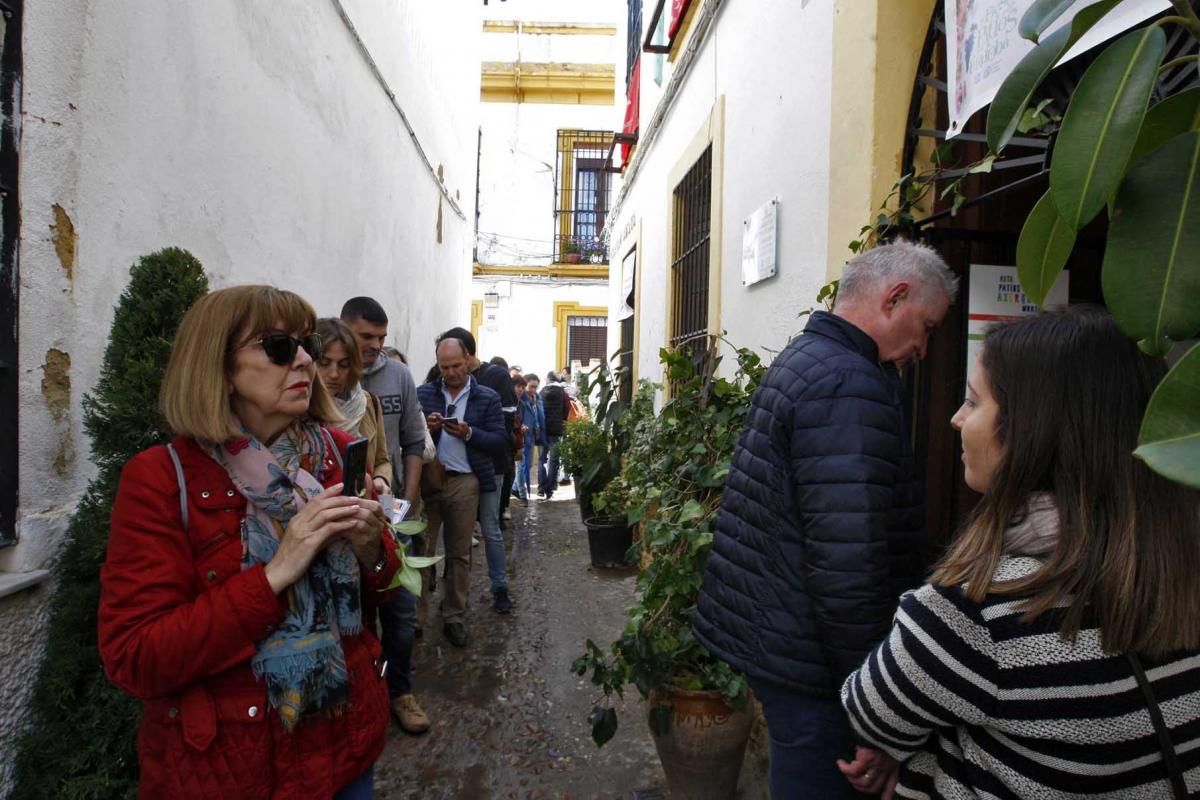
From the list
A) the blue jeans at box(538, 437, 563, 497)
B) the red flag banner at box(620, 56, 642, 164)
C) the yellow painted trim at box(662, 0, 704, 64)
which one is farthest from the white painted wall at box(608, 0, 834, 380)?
the blue jeans at box(538, 437, 563, 497)

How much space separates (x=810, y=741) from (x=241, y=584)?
121 centimetres

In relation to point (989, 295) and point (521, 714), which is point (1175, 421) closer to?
point (989, 295)

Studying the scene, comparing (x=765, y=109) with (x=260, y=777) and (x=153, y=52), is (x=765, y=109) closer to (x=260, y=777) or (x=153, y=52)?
(x=153, y=52)

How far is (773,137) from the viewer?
3355 mm

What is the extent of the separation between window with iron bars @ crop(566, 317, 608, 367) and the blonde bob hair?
1511 cm

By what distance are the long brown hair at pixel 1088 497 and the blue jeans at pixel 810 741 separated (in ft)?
2.15

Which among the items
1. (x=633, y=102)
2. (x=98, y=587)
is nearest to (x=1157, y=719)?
(x=98, y=587)

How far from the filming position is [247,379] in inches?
59.7

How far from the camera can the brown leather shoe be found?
3.33m

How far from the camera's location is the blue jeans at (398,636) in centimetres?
318

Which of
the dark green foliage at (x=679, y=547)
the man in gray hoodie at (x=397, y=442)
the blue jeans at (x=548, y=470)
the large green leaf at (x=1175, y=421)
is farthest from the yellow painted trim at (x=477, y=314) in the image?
the large green leaf at (x=1175, y=421)

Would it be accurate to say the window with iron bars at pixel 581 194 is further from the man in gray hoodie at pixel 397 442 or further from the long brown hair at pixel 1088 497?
the long brown hair at pixel 1088 497

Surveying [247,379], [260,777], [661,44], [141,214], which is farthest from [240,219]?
[661,44]

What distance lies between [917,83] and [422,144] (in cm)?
650
